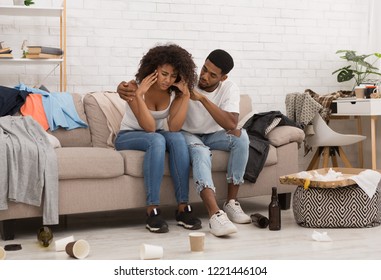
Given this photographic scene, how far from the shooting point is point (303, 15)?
18.3ft

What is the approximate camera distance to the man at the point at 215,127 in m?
3.61

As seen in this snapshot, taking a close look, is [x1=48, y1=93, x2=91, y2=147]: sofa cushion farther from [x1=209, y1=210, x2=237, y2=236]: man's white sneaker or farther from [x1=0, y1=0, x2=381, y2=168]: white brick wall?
[x1=209, y1=210, x2=237, y2=236]: man's white sneaker

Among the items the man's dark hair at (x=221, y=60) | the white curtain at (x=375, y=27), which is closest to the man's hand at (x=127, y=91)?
the man's dark hair at (x=221, y=60)

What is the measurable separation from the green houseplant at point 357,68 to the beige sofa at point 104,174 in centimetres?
153

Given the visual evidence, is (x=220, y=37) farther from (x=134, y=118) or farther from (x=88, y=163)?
(x=88, y=163)

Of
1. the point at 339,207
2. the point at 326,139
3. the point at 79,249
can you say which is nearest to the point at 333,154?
the point at 326,139

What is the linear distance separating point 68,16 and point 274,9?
178 centimetres

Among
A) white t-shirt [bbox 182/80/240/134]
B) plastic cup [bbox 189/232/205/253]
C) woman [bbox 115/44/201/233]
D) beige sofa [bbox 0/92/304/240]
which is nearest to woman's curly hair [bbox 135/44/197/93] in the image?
woman [bbox 115/44/201/233]

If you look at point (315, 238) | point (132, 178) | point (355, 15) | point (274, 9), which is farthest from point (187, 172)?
point (355, 15)

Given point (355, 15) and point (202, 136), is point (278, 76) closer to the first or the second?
point (355, 15)

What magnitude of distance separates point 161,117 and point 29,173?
2.83ft

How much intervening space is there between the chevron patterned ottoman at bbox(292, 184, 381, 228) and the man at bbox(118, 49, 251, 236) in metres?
0.38

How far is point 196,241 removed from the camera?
2930mm

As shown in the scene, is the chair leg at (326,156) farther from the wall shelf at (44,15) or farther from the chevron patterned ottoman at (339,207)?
the wall shelf at (44,15)
